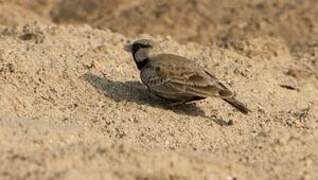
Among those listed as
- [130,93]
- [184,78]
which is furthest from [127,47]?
[184,78]

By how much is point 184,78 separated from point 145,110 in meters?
0.57

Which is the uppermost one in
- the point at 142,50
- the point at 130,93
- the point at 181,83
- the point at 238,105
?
the point at 142,50

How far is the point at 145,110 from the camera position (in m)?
9.88

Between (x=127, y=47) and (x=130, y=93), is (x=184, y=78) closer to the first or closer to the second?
(x=130, y=93)

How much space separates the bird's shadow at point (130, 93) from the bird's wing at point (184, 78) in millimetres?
285

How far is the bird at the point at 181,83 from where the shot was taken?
391 inches

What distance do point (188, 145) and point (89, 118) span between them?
115cm

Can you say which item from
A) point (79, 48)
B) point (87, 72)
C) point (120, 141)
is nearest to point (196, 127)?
point (120, 141)

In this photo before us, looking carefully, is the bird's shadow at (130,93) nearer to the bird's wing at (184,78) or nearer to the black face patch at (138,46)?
the bird's wing at (184,78)

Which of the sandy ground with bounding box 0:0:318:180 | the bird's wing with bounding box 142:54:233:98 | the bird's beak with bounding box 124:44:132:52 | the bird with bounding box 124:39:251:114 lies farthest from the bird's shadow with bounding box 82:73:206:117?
the bird's beak with bounding box 124:44:132:52

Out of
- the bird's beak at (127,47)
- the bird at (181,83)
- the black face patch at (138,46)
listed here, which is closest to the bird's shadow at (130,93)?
the bird at (181,83)

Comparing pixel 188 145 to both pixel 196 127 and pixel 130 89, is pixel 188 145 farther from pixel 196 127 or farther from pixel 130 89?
pixel 130 89

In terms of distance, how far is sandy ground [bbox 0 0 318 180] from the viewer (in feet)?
25.0

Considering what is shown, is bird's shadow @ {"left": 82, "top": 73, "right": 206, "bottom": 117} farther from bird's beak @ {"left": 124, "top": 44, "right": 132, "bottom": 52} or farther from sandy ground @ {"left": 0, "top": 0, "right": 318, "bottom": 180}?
bird's beak @ {"left": 124, "top": 44, "right": 132, "bottom": 52}
